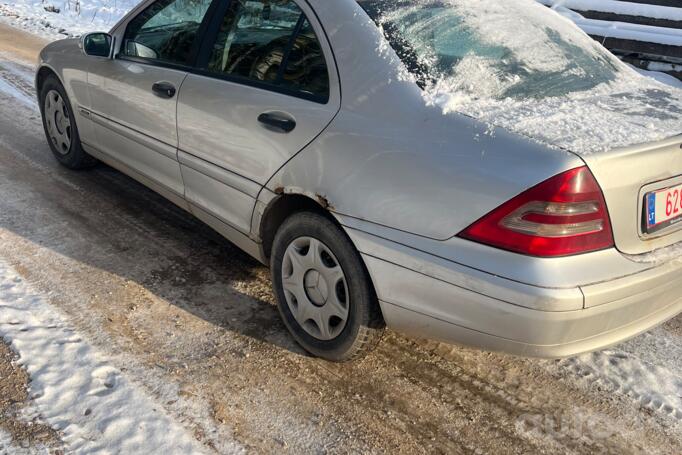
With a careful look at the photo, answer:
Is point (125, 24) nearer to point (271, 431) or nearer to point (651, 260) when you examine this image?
point (271, 431)

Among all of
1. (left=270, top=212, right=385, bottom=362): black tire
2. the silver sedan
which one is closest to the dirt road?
(left=270, top=212, right=385, bottom=362): black tire

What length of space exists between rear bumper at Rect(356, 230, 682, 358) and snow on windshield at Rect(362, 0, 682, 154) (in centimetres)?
50

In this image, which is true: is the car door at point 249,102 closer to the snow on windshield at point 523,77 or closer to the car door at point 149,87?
the car door at point 149,87

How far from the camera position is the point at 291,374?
2742 millimetres

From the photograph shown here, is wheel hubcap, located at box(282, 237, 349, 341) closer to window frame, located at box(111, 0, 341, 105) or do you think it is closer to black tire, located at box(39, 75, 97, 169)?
window frame, located at box(111, 0, 341, 105)

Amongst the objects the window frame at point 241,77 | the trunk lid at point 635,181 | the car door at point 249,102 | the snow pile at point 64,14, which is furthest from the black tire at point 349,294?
the snow pile at point 64,14

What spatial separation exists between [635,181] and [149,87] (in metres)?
2.64

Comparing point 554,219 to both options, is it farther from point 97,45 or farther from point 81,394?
point 97,45

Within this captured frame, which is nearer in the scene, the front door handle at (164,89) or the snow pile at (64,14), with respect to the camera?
the front door handle at (164,89)

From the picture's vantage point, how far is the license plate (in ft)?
7.25

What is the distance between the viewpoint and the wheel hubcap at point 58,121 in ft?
15.4

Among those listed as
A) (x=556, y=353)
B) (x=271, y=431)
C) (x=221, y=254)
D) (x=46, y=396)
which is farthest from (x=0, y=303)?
(x=556, y=353)

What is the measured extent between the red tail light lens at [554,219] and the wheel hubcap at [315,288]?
77 cm

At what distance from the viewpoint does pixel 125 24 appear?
155 inches
